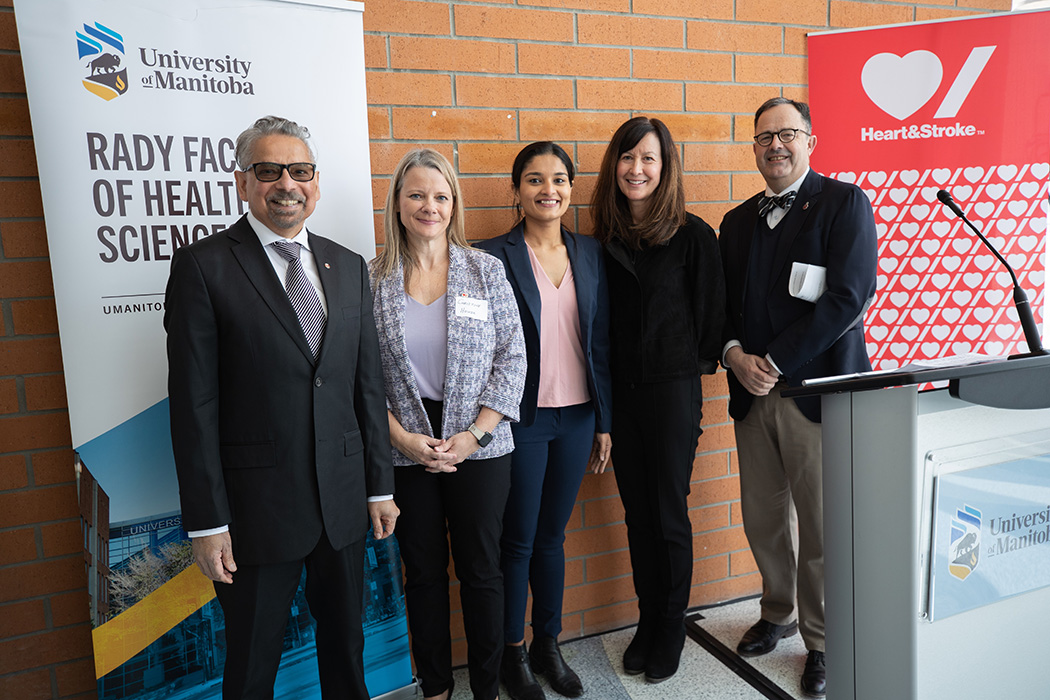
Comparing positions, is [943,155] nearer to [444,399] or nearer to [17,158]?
[444,399]

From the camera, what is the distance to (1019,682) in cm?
135

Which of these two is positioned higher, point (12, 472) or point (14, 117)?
point (14, 117)

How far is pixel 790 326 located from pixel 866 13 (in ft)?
5.49

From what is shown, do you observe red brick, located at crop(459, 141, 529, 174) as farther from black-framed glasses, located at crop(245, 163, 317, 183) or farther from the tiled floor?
the tiled floor

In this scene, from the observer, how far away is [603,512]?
2.79m

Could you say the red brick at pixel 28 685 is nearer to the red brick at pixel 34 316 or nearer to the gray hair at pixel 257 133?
the red brick at pixel 34 316

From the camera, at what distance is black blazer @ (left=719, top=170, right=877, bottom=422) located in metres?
2.17

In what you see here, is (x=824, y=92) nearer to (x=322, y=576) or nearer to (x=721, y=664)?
(x=721, y=664)

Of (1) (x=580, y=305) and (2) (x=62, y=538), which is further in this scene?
(1) (x=580, y=305)

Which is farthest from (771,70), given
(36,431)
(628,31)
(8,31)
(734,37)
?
(36,431)

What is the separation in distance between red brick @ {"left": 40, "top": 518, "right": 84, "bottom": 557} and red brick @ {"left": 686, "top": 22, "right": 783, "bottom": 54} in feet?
9.15

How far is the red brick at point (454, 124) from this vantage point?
2.36 m

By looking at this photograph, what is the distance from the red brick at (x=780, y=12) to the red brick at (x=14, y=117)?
254 cm

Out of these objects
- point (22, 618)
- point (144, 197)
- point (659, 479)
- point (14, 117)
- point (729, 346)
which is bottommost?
point (22, 618)
